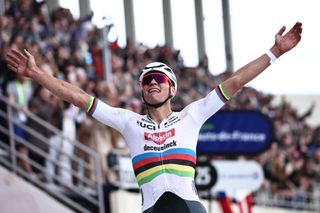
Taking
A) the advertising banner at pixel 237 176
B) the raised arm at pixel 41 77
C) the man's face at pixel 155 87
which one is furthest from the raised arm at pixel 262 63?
the advertising banner at pixel 237 176

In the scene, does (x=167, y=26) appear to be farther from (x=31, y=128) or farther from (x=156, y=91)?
(x=156, y=91)

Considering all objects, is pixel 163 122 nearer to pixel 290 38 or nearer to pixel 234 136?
pixel 290 38

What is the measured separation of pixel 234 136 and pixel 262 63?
735 centimetres

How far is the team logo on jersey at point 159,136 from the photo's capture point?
8.22m

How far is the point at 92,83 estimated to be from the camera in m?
16.2

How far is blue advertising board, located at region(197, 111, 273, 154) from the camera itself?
50.5 feet

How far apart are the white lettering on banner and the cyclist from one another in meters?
7.00

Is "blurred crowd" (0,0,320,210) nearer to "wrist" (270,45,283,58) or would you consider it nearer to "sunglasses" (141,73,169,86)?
"sunglasses" (141,73,169,86)

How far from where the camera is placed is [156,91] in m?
8.21

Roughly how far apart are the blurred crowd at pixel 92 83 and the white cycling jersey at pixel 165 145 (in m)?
6.09

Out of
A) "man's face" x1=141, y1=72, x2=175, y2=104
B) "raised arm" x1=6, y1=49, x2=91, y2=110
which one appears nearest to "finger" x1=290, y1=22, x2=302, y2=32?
"man's face" x1=141, y1=72, x2=175, y2=104

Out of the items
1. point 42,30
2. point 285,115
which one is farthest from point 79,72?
point 285,115

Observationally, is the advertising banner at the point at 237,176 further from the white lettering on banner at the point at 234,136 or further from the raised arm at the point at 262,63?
the raised arm at the point at 262,63

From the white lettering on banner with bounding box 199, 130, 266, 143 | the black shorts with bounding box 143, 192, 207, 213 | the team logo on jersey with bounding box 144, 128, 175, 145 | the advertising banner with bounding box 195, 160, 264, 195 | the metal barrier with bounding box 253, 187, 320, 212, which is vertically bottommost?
the metal barrier with bounding box 253, 187, 320, 212
